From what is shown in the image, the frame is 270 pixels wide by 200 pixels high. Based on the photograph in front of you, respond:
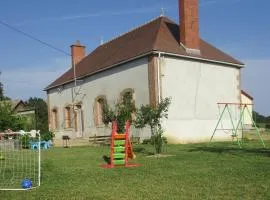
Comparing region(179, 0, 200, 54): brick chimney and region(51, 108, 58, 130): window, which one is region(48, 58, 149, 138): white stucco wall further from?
region(179, 0, 200, 54): brick chimney

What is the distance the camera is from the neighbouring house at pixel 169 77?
24.6m

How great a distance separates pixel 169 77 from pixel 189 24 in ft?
11.8

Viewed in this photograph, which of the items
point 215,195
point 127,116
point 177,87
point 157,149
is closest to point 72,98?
point 177,87

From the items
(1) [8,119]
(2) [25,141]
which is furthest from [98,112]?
(2) [25,141]

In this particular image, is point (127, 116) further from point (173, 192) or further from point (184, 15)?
point (173, 192)

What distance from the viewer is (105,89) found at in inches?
1121

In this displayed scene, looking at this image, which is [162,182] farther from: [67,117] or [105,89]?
[67,117]

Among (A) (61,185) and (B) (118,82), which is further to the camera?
(B) (118,82)

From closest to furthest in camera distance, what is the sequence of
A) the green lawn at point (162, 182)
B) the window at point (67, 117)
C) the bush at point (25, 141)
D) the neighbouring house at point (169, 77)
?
the green lawn at point (162, 182)
the bush at point (25, 141)
the neighbouring house at point (169, 77)
the window at point (67, 117)

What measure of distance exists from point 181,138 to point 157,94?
312 cm

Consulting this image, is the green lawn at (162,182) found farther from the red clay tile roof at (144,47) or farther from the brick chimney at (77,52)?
the brick chimney at (77,52)

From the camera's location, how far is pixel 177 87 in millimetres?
Result: 25219

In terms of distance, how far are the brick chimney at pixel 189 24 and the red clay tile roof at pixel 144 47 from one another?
52 centimetres

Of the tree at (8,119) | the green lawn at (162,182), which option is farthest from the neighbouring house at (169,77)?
the green lawn at (162,182)
